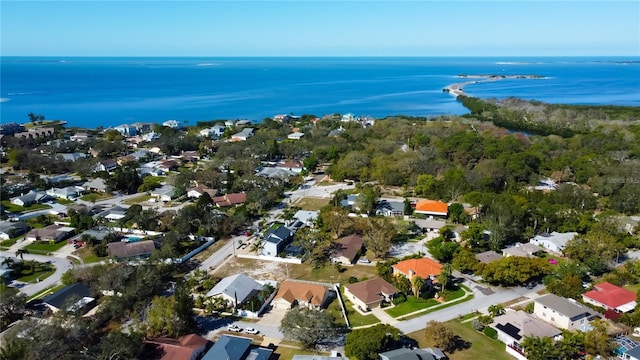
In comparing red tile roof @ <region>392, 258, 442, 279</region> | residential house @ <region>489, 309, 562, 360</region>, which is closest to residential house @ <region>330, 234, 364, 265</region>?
red tile roof @ <region>392, 258, 442, 279</region>

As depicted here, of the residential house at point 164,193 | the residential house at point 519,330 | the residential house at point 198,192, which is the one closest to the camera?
the residential house at point 519,330

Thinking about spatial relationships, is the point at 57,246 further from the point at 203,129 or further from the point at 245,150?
the point at 203,129

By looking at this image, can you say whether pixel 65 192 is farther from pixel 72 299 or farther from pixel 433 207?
pixel 433 207

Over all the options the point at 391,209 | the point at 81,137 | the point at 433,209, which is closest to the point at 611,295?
the point at 433,209

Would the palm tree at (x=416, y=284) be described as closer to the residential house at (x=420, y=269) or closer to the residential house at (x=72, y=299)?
the residential house at (x=420, y=269)

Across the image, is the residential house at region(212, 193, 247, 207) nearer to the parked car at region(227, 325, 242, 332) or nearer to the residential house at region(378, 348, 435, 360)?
the parked car at region(227, 325, 242, 332)

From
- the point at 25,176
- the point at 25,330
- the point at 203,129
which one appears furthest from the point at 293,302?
the point at 203,129

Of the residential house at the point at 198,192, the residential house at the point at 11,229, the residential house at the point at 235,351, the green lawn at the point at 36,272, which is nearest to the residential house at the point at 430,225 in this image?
the residential house at the point at 235,351

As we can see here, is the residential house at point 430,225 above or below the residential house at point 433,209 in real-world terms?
below
